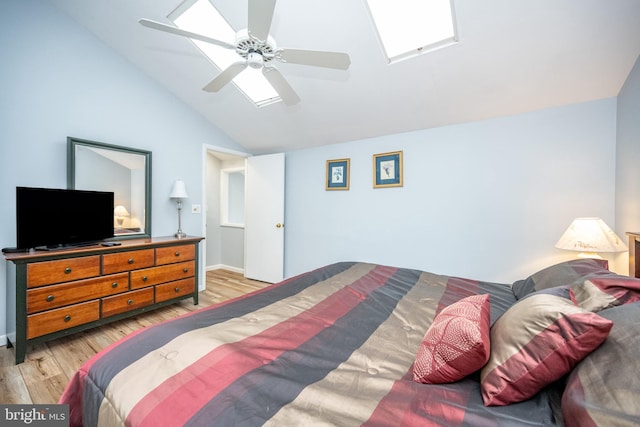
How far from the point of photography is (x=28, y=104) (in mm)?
2219

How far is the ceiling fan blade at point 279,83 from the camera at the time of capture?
5.52 ft

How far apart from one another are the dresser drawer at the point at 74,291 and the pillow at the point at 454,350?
2.69m

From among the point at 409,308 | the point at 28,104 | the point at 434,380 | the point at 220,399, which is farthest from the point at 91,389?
the point at 28,104

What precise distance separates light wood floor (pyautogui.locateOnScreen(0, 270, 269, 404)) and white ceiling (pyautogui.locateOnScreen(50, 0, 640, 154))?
8.76 ft

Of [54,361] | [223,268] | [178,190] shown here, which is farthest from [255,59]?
[223,268]

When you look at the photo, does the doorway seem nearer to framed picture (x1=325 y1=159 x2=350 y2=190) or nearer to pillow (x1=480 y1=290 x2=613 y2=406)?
framed picture (x1=325 y1=159 x2=350 y2=190)

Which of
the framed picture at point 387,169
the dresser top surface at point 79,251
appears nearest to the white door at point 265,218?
the dresser top surface at point 79,251

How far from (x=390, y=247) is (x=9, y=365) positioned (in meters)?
3.43

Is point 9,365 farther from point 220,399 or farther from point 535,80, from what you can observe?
point 535,80

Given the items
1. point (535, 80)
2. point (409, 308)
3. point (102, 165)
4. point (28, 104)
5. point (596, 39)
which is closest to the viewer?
point (409, 308)

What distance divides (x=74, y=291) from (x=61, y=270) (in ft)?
0.69

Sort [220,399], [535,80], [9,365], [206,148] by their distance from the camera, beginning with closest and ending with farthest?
[220,399] → [9,365] → [535,80] → [206,148]

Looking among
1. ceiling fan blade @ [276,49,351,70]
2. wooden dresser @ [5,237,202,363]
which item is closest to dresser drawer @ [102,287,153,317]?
wooden dresser @ [5,237,202,363]

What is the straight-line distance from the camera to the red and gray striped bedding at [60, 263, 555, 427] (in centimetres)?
68
